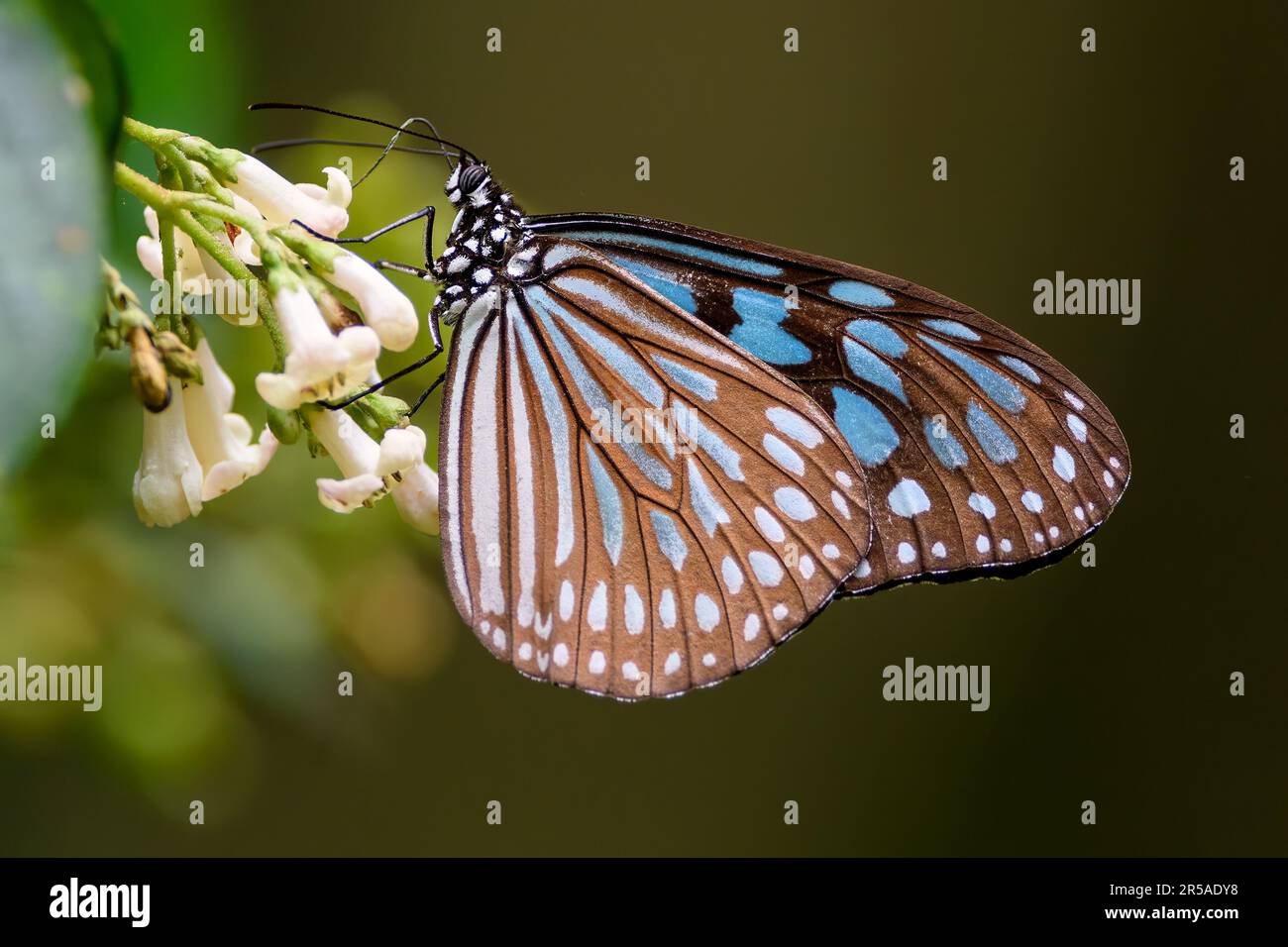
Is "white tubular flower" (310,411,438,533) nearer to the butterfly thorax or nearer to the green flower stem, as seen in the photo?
the green flower stem

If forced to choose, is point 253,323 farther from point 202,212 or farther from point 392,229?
point 392,229

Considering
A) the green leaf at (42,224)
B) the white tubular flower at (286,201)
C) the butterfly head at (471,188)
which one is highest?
the butterfly head at (471,188)

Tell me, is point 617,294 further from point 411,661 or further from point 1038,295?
point 1038,295

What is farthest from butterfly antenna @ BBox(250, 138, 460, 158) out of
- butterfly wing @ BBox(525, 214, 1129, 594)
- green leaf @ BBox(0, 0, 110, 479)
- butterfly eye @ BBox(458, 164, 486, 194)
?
green leaf @ BBox(0, 0, 110, 479)

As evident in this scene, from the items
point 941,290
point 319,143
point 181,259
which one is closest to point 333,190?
point 181,259

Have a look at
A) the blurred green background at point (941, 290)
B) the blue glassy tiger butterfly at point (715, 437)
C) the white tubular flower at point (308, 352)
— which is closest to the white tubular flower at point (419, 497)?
the blue glassy tiger butterfly at point (715, 437)

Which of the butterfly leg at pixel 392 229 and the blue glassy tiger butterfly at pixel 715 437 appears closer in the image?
the butterfly leg at pixel 392 229

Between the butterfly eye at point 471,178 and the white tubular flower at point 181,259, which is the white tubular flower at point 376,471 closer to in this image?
the white tubular flower at point 181,259
